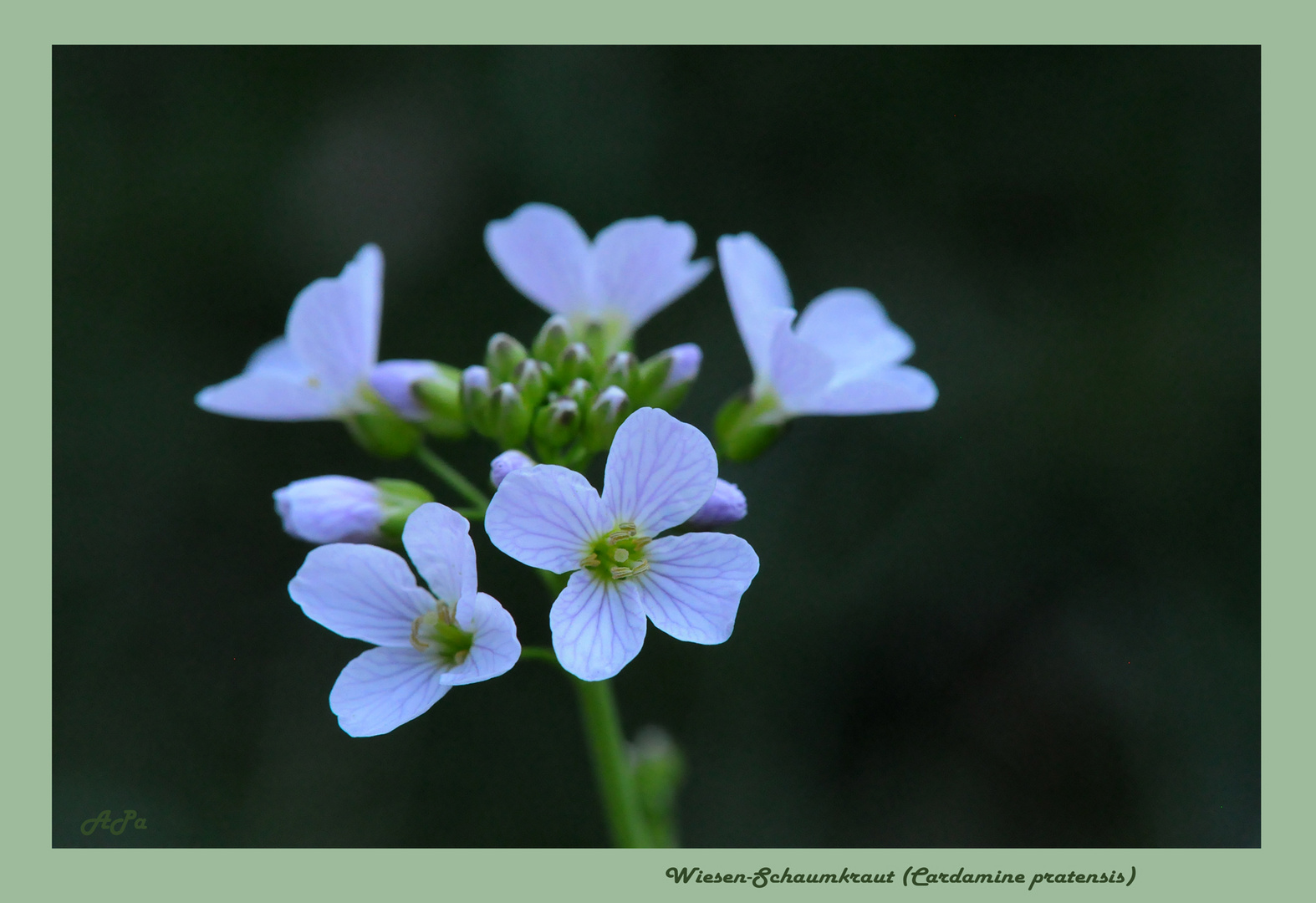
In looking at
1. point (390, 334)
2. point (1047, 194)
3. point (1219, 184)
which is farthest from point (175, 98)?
point (1219, 184)

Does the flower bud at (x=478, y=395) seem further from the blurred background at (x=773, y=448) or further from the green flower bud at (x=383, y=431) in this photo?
the blurred background at (x=773, y=448)

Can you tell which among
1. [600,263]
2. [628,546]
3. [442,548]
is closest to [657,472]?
[628,546]

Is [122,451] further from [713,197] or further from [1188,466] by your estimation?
[1188,466]

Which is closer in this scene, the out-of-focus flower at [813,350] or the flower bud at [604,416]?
the flower bud at [604,416]

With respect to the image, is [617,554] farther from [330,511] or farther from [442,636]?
[330,511]

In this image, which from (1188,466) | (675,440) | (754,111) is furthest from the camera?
(754,111)

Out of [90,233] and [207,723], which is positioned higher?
[90,233]

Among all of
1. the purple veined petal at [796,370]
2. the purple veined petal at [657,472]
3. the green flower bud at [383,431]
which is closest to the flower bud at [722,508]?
the purple veined petal at [657,472]
